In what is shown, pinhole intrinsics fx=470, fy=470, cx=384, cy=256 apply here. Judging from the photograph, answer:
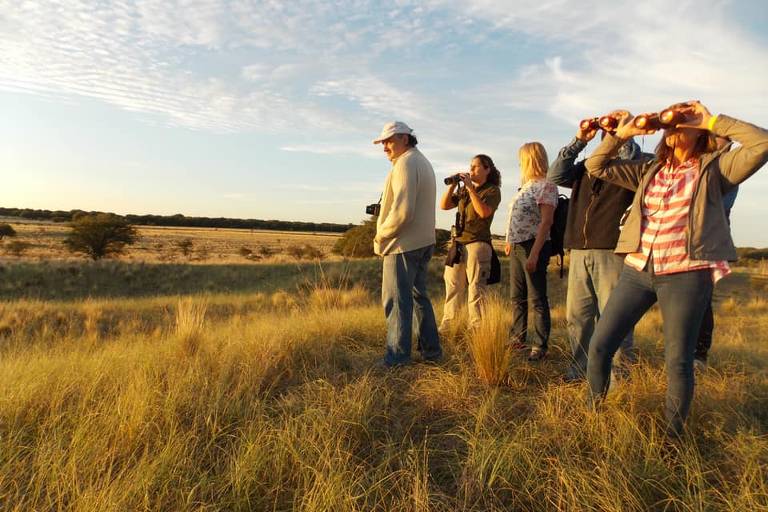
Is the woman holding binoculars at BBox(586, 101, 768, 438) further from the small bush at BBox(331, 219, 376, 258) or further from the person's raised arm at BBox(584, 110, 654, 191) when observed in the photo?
the small bush at BBox(331, 219, 376, 258)

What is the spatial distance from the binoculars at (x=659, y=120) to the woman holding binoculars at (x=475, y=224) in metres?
2.12

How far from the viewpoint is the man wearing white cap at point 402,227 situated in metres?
3.92

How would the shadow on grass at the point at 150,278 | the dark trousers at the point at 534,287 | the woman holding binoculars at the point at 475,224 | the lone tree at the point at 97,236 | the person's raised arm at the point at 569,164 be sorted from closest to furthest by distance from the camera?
the person's raised arm at the point at 569,164
the dark trousers at the point at 534,287
the woman holding binoculars at the point at 475,224
the shadow on grass at the point at 150,278
the lone tree at the point at 97,236

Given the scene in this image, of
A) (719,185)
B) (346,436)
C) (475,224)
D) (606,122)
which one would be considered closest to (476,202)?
(475,224)

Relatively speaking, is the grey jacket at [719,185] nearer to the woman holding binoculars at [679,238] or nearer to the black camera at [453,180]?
the woman holding binoculars at [679,238]

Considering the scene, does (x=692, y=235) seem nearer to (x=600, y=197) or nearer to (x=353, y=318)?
(x=600, y=197)

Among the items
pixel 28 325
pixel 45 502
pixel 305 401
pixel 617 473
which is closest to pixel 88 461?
pixel 45 502

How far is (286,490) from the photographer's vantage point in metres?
2.32

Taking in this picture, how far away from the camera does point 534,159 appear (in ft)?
14.7

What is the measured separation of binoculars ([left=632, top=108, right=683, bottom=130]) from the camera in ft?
8.07

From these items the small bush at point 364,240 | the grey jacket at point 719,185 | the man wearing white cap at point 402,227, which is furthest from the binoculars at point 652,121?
the small bush at point 364,240

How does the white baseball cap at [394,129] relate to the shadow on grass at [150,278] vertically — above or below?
above

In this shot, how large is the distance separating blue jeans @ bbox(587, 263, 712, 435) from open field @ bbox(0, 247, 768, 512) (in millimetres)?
198

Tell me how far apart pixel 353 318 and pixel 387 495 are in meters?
3.54
